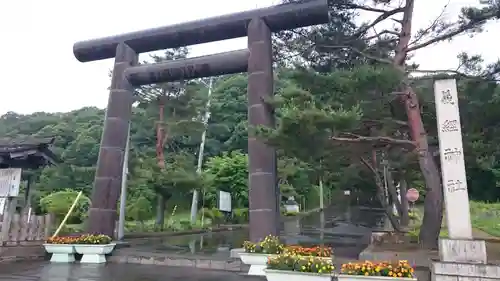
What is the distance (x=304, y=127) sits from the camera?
7.71 meters

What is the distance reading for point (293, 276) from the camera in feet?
21.9

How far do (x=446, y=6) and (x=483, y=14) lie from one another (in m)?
0.94

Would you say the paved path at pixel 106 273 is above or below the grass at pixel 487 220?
below

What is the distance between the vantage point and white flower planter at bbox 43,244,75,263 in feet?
35.2

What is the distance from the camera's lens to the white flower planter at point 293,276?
650cm

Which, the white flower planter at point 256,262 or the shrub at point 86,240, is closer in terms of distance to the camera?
the white flower planter at point 256,262

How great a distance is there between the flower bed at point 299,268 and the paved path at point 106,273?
1.54 m

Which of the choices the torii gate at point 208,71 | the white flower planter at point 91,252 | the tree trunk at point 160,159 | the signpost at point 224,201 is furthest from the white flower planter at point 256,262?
the signpost at point 224,201

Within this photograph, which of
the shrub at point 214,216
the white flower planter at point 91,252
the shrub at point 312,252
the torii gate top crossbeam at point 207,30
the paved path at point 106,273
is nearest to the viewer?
the shrub at point 312,252

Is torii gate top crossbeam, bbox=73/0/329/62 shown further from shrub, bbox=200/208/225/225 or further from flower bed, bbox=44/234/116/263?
shrub, bbox=200/208/225/225

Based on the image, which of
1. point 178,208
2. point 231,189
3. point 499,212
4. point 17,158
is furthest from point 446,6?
point 178,208

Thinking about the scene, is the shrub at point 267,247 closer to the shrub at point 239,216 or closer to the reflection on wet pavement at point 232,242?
the reflection on wet pavement at point 232,242

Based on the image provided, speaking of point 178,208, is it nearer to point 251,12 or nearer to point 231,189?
point 231,189

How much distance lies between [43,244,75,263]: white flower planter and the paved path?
2.05ft
